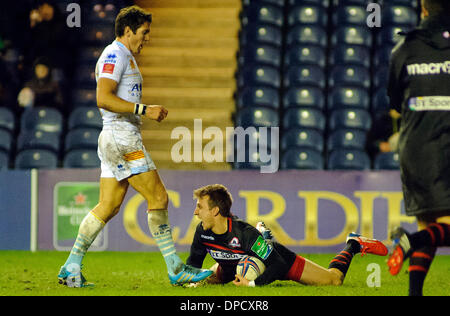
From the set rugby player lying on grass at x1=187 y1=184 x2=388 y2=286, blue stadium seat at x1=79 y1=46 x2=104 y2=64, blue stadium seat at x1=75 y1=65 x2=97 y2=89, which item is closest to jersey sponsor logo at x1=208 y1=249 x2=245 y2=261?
rugby player lying on grass at x1=187 y1=184 x2=388 y2=286

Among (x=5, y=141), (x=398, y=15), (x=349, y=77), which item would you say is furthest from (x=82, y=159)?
(x=398, y=15)

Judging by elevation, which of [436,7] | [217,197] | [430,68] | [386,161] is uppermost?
[436,7]

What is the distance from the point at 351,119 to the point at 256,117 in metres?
1.28

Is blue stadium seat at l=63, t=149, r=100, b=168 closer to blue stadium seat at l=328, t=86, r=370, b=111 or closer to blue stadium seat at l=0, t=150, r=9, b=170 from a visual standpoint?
blue stadium seat at l=0, t=150, r=9, b=170

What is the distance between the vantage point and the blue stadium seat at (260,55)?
10359 mm

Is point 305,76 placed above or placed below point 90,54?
below

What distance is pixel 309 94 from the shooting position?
9.75m

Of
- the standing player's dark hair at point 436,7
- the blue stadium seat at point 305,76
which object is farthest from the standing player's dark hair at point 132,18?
the blue stadium seat at point 305,76

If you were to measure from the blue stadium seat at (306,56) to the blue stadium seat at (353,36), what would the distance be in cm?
37

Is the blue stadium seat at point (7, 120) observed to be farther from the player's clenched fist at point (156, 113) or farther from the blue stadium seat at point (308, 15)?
the player's clenched fist at point (156, 113)

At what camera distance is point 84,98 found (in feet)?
31.9

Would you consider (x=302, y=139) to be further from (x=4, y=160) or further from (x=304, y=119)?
(x=4, y=160)

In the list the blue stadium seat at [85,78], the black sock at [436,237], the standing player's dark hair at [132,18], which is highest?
the blue stadium seat at [85,78]
